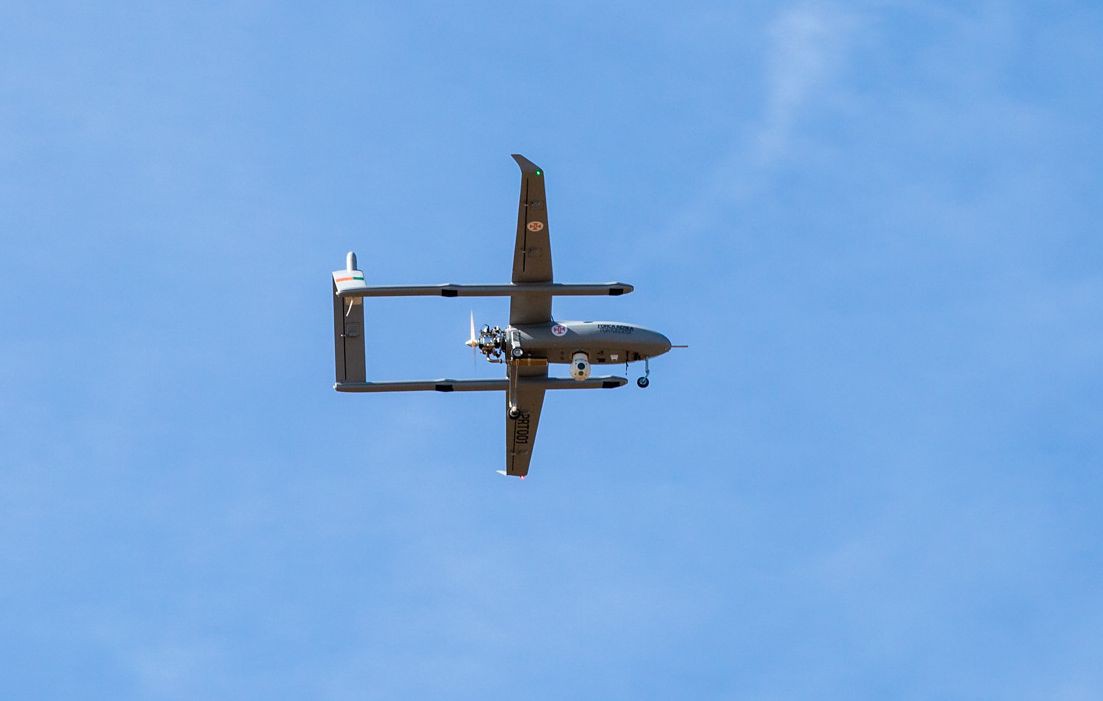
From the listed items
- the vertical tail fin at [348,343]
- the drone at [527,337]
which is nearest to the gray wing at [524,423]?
the drone at [527,337]

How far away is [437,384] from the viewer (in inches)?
2534

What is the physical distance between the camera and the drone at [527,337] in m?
59.6

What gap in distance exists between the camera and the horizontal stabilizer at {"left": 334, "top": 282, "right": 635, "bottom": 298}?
2347 inches

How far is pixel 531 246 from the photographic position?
59719mm

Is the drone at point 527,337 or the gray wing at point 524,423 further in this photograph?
the gray wing at point 524,423

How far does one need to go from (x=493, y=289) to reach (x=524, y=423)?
7.83m

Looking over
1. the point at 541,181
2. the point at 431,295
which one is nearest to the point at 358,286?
the point at 431,295

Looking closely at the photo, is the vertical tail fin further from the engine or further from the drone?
the engine

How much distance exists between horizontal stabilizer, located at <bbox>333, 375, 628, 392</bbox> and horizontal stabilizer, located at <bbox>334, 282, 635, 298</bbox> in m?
4.52

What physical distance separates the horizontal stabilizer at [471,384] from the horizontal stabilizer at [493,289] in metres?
4.52

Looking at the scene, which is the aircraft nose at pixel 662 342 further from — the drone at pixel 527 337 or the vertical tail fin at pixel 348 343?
the vertical tail fin at pixel 348 343

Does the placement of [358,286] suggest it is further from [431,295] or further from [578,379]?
[578,379]

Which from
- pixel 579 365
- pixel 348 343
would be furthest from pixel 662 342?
pixel 348 343

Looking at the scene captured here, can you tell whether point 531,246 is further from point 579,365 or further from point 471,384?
point 471,384
